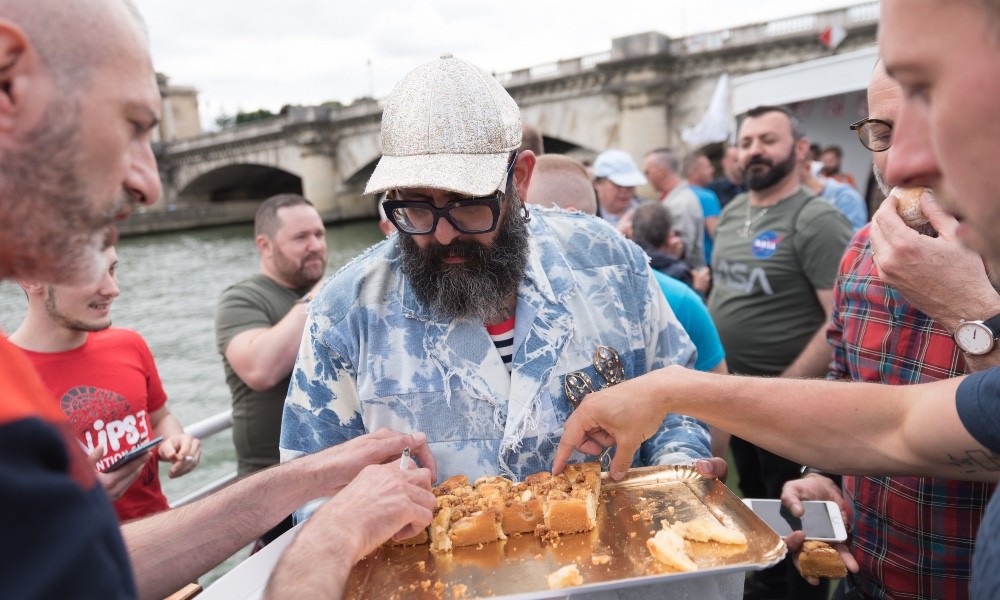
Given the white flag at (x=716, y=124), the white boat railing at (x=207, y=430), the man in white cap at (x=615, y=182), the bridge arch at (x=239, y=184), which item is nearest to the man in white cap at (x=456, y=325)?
the white boat railing at (x=207, y=430)

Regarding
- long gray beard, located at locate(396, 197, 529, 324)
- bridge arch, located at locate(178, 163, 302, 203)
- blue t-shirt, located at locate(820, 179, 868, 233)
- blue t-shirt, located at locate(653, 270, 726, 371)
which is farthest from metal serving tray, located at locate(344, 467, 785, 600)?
bridge arch, located at locate(178, 163, 302, 203)

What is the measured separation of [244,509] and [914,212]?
2233mm

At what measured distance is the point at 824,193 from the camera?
238 inches

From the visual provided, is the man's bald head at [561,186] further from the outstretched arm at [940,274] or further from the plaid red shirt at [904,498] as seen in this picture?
the outstretched arm at [940,274]

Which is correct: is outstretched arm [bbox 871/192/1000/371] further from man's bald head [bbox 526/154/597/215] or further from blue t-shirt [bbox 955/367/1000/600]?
man's bald head [bbox 526/154/597/215]

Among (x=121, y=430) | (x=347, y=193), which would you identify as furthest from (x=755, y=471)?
(x=347, y=193)

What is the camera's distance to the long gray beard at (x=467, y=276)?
2.19 meters

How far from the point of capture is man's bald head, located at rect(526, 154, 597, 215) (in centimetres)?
400

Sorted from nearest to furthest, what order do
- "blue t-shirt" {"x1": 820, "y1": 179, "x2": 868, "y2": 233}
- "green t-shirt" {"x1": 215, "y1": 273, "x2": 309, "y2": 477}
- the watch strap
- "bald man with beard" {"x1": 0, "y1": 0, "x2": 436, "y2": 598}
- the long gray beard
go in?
"bald man with beard" {"x1": 0, "y1": 0, "x2": 436, "y2": 598} < the watch strap < the long gray beard < "green t-shirt" {"x1": 215, "y1": 273, "x2": 309, "y2": 477} < "blue t-shirt" {"x1": 820, "y1": 179, "x2": 868, "y2": 233}

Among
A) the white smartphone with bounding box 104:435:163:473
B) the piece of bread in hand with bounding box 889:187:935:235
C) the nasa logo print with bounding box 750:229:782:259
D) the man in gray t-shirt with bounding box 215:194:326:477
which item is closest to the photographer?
the piece of bread in hand with bounding box 889:187:935:235

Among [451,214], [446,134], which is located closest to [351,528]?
[451,214]

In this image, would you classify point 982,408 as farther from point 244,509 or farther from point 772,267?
point 772,267

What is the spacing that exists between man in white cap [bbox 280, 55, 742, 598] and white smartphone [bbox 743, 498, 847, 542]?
30 centimetres

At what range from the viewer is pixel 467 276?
2.20 meters
